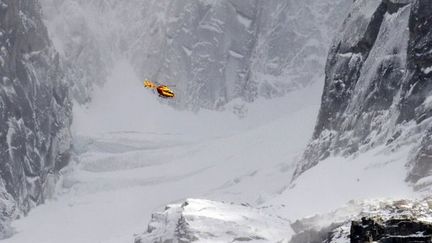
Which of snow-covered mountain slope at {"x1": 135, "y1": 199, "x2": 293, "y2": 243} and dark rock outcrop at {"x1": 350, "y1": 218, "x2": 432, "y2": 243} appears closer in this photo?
dark rock outcrop at {"x1": 350, "y1": 218, "x2": 432, "y2": 243}

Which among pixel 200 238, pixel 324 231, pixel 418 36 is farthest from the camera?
pixel 418 36

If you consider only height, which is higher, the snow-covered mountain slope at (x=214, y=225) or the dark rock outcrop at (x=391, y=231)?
the snow-covered mountain slope at (x=214, y=225)

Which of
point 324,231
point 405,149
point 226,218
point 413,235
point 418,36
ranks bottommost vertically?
point 413,235

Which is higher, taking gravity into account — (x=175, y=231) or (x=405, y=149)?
(x=405, y=149)

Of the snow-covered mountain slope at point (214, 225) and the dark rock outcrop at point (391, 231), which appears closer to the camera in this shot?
the dark rock outcrop at point (391, 231)

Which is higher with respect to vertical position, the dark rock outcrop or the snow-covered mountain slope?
the snow-covered mountain slope

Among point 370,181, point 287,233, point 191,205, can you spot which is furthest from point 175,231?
point 370,181

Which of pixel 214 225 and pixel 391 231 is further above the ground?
pixel 214 225

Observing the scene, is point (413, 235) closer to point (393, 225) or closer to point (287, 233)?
point (393, 225)
